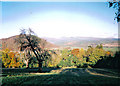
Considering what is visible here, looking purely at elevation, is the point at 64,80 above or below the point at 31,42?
below

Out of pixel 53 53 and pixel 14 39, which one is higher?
pixel 14 39

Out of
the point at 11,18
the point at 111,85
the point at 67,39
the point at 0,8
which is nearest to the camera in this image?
the point at 111,85

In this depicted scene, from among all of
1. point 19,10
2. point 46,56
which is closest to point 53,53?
point 46,56

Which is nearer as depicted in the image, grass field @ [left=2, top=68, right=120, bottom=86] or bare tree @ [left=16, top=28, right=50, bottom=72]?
grass field @ [left=2, top=68, right=120, bottom=86]

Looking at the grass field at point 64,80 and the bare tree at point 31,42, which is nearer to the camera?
the grass field at point 64,80

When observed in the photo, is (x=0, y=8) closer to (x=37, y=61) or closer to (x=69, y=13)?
(x=37, y=61)

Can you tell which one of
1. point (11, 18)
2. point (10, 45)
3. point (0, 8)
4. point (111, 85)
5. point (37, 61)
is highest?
point (11, 18)

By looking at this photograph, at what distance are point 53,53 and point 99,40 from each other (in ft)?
49.2

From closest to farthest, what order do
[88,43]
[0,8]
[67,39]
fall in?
[0,8] → [67,39] → [88,43]

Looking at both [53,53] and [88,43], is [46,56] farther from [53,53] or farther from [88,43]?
[88,43]

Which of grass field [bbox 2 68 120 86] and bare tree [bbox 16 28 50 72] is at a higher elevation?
bare tree [bbox 16 28 50 72]

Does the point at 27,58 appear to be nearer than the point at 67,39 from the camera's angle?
Yes

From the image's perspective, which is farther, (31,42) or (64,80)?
(31,42)

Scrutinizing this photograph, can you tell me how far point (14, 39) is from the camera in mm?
10016
